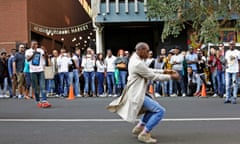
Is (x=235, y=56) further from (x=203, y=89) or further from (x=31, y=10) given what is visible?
(x=31, y=10)

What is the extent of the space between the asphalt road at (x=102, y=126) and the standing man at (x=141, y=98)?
1.28 feet

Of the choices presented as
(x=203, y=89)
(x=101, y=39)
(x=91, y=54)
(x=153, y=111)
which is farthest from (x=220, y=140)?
(x=101, y=39)

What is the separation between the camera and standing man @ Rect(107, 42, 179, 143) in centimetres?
651

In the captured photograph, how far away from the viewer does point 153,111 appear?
6617 mm

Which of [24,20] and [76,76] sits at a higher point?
[24,20]

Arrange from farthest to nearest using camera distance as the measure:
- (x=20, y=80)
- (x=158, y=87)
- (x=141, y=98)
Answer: (x=158, y=87)
(x=20, y=80)
(x=141, y=98)

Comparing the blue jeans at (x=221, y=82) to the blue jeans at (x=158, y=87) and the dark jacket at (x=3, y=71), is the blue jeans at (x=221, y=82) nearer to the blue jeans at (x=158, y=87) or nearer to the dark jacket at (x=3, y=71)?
the blue jeans at (x=158, y=87)

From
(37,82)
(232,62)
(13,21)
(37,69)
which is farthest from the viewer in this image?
(13,21)

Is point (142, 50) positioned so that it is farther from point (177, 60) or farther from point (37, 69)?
point (177, 60)

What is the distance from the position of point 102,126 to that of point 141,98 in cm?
184

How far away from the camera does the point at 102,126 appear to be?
26.4ft

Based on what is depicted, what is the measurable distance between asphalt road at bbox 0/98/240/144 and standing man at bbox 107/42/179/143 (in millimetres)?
391

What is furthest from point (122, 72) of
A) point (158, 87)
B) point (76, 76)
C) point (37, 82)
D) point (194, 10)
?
point (194, 10)

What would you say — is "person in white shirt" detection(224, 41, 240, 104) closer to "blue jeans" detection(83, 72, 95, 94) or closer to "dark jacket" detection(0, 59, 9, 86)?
"blue jeans" detection(83, 72, 95, 94)
